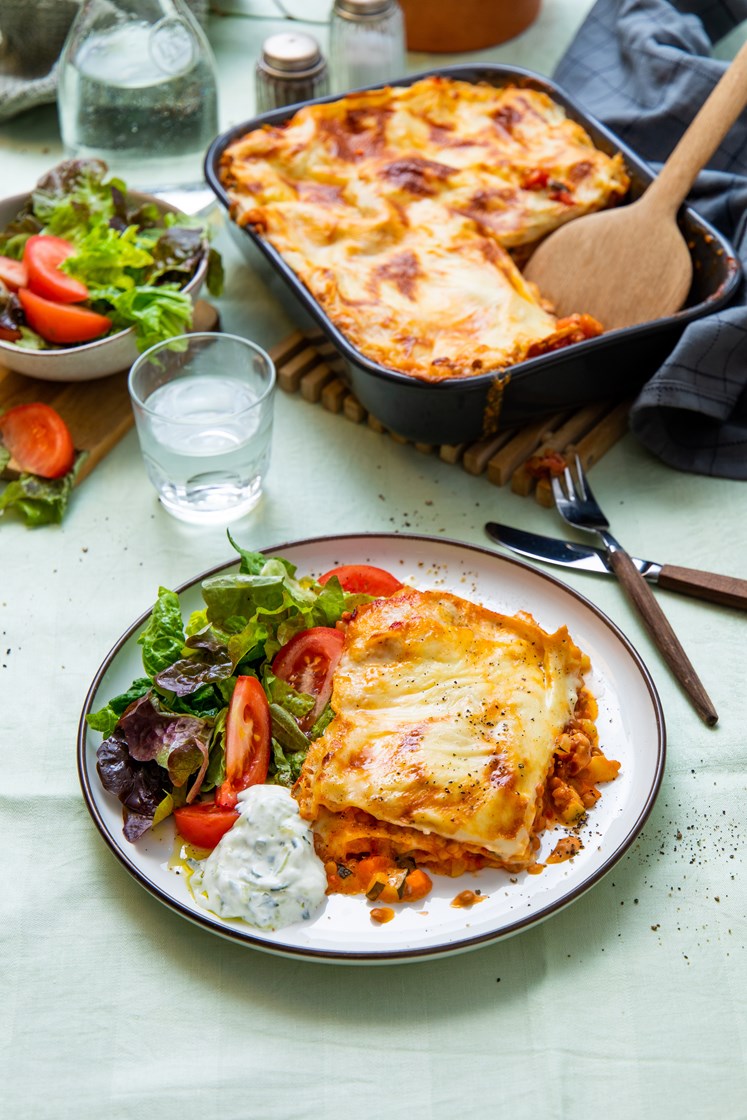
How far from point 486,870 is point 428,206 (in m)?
2.20

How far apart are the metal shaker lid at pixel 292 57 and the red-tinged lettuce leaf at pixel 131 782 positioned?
9.03ft

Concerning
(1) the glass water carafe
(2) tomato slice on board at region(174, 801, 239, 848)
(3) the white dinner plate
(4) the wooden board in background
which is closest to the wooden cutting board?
(4) the wooden board in background

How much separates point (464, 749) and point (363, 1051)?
59 centimetres

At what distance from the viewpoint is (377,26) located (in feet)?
14.1

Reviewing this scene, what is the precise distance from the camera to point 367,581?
2859 millimetres

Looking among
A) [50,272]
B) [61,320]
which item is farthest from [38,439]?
[50,272]

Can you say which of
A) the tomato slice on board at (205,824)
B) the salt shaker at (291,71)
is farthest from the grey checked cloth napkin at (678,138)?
the tomato slice on board at (205,824)

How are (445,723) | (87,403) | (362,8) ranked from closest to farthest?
(445,723) < (87,403) < (362,8)

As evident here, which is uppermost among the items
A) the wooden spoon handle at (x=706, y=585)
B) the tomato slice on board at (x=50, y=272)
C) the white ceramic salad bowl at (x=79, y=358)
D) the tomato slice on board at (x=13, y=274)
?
the wooden spoon handle at (x=706, y=585)

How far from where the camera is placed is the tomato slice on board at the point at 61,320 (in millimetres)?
3434

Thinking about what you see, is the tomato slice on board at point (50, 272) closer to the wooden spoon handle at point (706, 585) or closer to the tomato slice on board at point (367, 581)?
the tomato slice on board at point (367, 581)

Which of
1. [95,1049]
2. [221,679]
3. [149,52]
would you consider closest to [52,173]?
[149,52]

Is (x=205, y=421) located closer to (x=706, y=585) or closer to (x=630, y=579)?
(x=630, y=579)

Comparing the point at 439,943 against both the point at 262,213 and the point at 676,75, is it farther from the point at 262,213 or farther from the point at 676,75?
the point at 676,75
